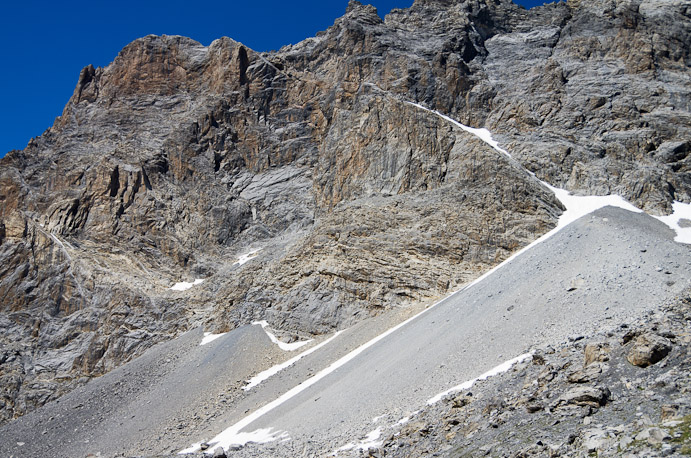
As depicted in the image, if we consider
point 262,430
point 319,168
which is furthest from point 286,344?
point 319,168

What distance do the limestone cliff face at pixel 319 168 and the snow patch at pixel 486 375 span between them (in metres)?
21.1

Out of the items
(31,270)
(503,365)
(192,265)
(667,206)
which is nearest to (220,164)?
(192,265)

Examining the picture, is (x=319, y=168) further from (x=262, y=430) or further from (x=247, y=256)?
(x=262, y=430)

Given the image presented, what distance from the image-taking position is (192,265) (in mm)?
61625

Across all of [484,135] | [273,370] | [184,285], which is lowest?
[273,370]

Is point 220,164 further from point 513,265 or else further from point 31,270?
point 513,265

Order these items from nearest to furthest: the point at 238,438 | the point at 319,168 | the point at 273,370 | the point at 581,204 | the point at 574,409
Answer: the point at 574,409
the point at 238,438
the point at 273,370
the point at 581,204
the point at 319,168

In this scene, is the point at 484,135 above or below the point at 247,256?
above

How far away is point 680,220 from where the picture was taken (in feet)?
153

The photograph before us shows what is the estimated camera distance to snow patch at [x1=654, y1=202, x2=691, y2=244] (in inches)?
1694

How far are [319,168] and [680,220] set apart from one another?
1364 inches

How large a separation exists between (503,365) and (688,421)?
1108 centimetres

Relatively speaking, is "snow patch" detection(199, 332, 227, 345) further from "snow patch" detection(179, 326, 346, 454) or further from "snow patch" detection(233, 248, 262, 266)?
"snow patch" detection(233, 248, 262, 266)

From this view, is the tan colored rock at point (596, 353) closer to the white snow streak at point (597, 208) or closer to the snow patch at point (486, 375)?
the snow patch at point (486, 375)
